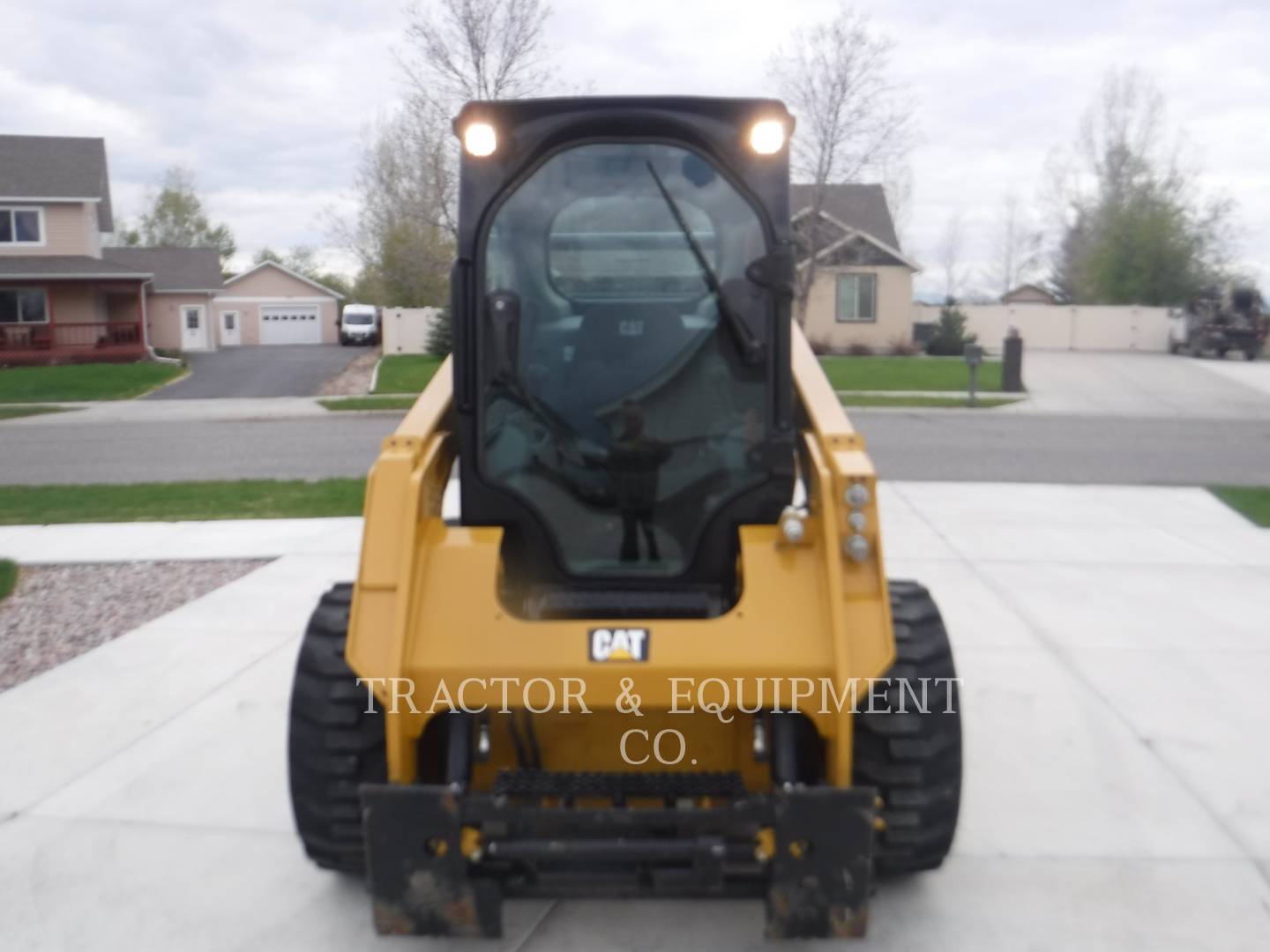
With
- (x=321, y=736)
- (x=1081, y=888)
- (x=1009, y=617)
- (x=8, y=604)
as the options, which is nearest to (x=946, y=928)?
(x=1081, y=888)

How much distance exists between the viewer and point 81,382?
106ft

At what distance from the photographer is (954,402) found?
23734 mm

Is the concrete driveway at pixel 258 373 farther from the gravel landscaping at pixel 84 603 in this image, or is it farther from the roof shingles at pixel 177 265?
the gravel landscaping at pixel 84 603

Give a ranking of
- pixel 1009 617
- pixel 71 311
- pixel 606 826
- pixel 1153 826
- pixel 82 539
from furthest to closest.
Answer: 1. pixel 71 311
2. pixel 82 539
3. pixel 1009 617
4. pixel 1153 826
5. pixel 606 826

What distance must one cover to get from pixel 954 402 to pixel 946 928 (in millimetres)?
20736

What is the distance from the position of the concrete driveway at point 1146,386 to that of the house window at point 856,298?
5.82 m

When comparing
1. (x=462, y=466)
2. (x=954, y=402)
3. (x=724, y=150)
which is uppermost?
(x=724, y=150)

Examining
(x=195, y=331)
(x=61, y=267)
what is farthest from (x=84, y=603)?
(x=195, y=331)

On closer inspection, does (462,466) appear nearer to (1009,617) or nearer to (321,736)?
(321,736)

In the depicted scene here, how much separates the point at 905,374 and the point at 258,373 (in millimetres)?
19222

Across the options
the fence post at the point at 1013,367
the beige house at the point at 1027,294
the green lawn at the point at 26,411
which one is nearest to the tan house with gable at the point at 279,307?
the green lawn at the point at 26,411

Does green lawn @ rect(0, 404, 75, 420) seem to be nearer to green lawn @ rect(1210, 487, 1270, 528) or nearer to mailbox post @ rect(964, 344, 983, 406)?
mailbox post @ rect(964, 344, 983, 406)

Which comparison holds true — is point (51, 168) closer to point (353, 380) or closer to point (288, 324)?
point (353, 380)

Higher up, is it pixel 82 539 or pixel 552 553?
pixel 552 553
